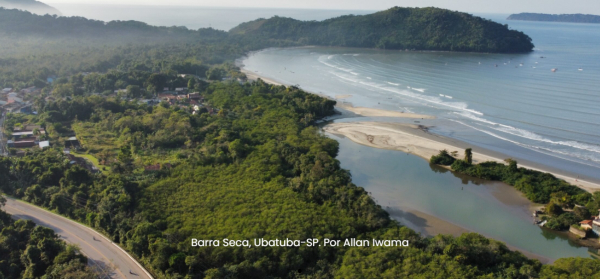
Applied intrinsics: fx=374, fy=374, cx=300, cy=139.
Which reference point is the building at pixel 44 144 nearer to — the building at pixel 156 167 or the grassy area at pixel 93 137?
the grassy area at pixel 93 137

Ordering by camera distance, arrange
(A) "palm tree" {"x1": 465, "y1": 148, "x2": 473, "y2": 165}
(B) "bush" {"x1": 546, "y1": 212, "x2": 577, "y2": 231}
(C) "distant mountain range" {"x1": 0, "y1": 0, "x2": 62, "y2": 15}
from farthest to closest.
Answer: (C) "distant mountain range" {"x1": 0, "y1": 0, "x2": 62, "y2": 15} < (A) "palm tree" {"x1": 465, "y1": 148, "x2": 473, "y2": 165} < (B) "bush" {"x1": 546, "y1": 212, "x2": 577, "y2": 231}

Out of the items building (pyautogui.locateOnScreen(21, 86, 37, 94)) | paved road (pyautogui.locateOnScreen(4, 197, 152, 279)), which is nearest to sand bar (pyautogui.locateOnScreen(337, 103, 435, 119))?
paved road (pyautogui.locateOnScreen(4, 197, 152, 279))

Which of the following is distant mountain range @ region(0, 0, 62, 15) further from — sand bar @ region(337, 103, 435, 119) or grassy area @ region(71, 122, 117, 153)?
sand bar @ region(337, 103, 435, 119)

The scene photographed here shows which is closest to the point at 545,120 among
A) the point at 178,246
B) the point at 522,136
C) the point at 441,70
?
the point at 522,136

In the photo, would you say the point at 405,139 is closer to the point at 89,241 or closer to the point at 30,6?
the point at 89,241

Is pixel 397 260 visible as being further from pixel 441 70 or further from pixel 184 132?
Result: pixel 441 70

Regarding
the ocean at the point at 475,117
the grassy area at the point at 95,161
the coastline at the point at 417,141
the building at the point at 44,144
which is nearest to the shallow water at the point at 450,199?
the ocean at the point at 475,117

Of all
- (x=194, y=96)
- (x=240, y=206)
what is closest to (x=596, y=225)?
(x=240, y=206)
